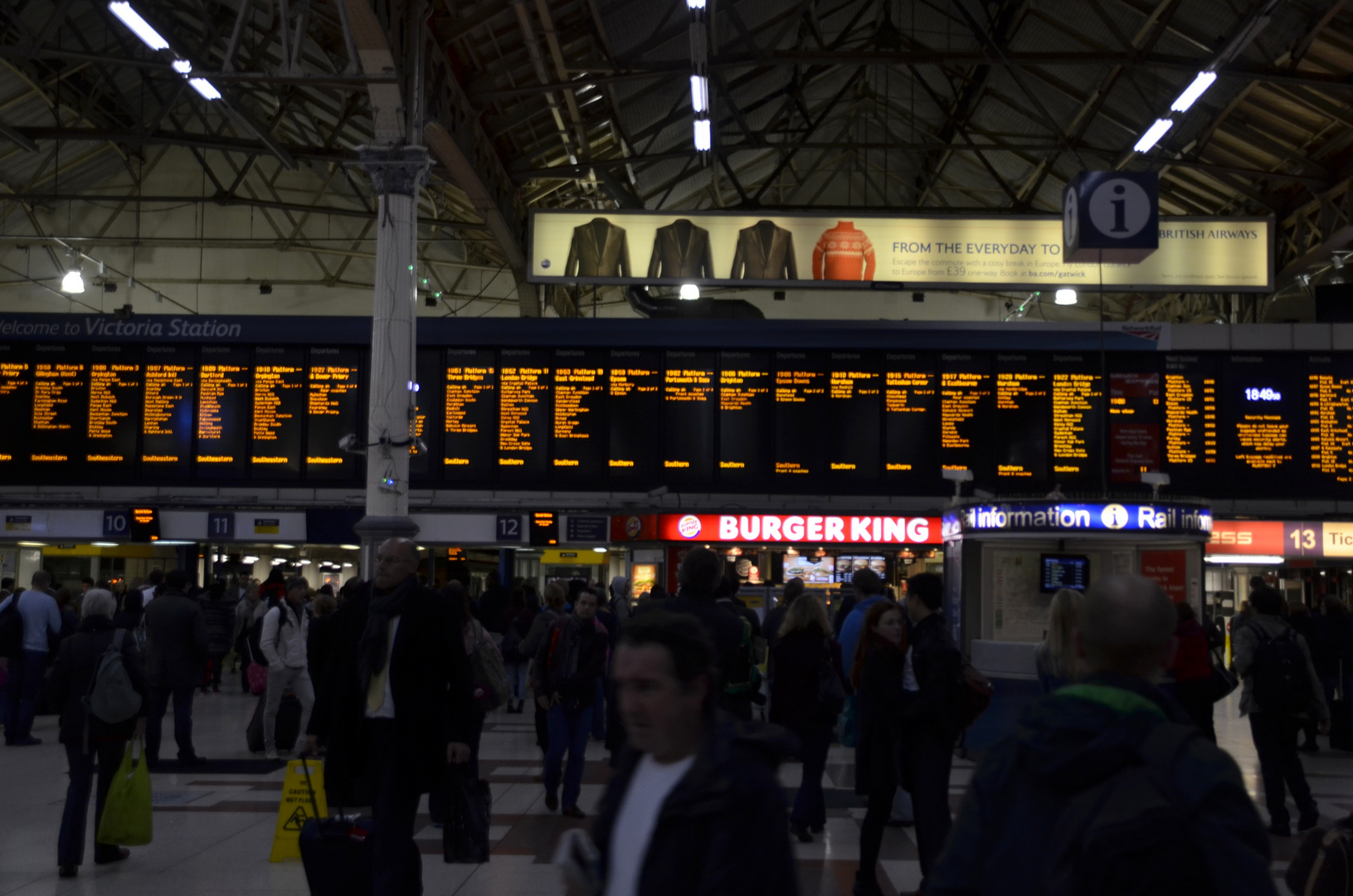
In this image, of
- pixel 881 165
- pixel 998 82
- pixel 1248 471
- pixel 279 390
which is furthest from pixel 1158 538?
pixel 881 165

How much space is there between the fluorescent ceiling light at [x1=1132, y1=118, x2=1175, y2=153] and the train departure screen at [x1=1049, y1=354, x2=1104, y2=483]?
3.52 m

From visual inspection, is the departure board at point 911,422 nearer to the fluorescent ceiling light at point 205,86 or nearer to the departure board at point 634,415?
the departure board at point 634,415

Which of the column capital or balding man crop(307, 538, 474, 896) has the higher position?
the column capital

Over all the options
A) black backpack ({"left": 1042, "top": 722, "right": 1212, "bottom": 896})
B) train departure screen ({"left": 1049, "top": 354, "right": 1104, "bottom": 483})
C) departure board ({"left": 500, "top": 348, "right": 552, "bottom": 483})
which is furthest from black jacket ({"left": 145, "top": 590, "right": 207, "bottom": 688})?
train departure screen ({"left": 1049, "top": 354, "right": 1104, "bottom": 483})

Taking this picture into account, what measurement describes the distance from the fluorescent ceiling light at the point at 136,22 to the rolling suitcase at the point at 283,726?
6775mm

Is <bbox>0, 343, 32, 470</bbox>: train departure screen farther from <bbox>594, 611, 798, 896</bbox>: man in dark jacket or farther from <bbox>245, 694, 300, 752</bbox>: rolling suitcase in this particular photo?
<bbox>594, 611, 798, 896</bbox>: man in dark jacket

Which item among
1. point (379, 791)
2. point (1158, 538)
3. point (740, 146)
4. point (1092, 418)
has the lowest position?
point (379, 791)

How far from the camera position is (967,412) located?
767 inches

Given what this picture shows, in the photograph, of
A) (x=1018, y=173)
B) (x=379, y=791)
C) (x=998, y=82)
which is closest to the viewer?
(x=379, y=791)

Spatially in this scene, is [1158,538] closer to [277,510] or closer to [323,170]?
[277,510]

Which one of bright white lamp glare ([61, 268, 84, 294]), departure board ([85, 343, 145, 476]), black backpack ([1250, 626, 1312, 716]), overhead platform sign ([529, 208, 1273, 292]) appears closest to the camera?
black backpack ([1250, 626, 1312, 716])

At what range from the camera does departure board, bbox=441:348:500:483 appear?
64.2 ft

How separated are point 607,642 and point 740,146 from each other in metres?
12.1

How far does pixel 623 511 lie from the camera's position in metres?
18.9
